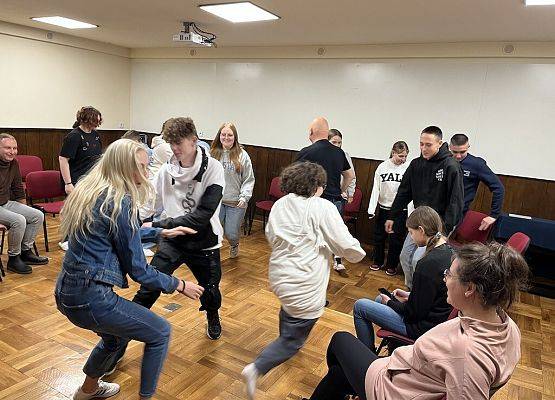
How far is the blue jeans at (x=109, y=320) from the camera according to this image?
1.62 m

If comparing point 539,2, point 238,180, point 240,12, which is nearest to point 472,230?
point 539,2

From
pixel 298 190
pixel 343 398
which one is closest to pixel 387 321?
pixel 343 398

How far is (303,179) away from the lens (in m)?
2.01

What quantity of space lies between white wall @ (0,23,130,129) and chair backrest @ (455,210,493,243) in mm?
5859

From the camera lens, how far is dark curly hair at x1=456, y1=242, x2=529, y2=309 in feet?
4.03

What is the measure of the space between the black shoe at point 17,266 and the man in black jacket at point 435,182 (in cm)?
320

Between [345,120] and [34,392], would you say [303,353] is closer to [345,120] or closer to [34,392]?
[34,392]

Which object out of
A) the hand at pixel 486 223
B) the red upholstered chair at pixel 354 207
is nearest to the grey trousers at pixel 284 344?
the hand at pixel 486 223

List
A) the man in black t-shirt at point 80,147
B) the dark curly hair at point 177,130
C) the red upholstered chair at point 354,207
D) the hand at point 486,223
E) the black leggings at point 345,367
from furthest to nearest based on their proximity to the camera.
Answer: the red upholstered chair at point 354,207 < the man in black t-shirt at point 80,147 < the hand at point 486,223 < the dark curly hair at point 177,130 < the black leggings at point 345,367

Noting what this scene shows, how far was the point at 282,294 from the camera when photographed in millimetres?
1996

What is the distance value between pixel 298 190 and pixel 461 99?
3674 mm

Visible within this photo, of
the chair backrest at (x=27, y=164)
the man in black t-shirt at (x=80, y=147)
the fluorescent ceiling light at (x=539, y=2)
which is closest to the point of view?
the fluorescent ceiling light at (x=539, y=2)

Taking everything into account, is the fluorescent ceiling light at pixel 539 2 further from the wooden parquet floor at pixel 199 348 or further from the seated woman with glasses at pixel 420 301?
the wooden parquet floor at pixel 199 348

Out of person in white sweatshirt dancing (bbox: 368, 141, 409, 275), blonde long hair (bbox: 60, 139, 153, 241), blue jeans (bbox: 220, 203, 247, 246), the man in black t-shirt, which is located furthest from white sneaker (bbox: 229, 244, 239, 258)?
blonde long hair (bbox: 60, 139, 153, 241)
